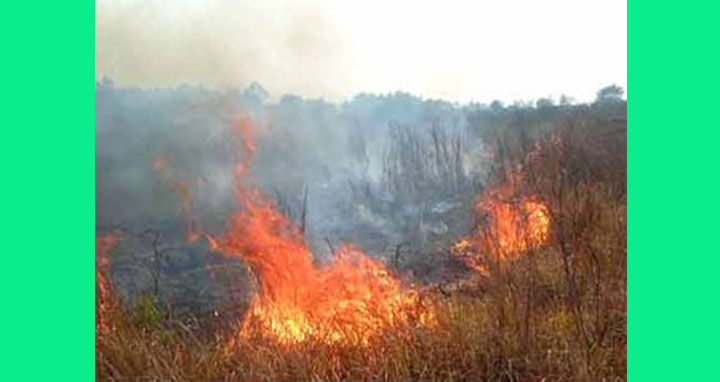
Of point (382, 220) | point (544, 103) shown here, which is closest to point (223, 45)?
point (382, 220)

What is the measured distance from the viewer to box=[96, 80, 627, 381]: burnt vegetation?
13.1 feet

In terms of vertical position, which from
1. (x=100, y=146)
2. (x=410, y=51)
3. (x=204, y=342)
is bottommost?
Result: (x=204, y=342)

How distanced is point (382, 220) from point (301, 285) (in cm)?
42

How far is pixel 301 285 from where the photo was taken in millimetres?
4148

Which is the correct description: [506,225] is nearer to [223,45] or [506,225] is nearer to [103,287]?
[223,45]

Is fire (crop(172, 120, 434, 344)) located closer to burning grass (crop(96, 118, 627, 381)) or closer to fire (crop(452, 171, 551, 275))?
burning grass (crop(96, 118, 627, 381))

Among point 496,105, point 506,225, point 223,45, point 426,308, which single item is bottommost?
point 426,308

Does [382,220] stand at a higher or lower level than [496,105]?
lower

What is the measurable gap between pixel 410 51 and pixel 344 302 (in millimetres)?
1025

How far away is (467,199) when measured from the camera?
4156 millimetres

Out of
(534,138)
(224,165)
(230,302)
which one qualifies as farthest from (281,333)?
(534,138)

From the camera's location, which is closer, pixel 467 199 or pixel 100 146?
pixel 100 146

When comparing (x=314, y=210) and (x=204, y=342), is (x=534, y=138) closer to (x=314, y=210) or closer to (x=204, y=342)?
(x=314, y=210)

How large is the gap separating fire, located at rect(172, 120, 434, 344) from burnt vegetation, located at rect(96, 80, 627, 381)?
0.04m
